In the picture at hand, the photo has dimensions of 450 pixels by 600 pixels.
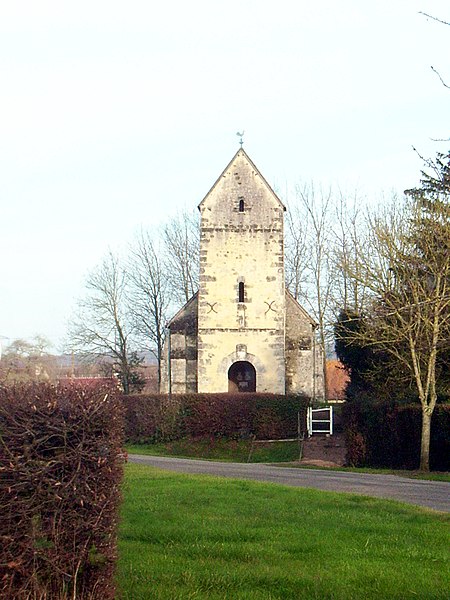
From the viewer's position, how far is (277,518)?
11.5 m

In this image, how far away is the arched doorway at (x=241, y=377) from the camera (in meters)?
40.3

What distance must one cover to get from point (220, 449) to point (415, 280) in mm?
13514

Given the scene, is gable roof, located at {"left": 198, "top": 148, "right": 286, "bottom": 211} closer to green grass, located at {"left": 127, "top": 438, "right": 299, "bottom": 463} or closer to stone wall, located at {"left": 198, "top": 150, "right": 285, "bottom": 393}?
stone wall, located at {"left": 198, "top": 150, "right": 285, "bottom": 393}

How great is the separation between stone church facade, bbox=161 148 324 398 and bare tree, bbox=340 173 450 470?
13.2 m

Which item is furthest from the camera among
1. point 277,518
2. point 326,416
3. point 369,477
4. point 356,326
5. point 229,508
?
point 326,416

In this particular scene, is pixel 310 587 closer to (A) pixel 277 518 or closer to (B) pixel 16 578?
(B) pixel 16 578

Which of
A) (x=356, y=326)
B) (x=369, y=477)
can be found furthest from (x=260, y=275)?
(x=369, y=477)

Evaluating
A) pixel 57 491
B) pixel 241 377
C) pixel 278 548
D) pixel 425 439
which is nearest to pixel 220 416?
pixel 241 377

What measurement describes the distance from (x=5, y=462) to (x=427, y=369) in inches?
857

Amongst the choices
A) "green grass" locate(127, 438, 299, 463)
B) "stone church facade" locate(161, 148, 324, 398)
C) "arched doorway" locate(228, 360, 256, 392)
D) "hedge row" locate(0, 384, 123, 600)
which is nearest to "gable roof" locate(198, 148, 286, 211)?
"stone church facade" locate(161, 148, 324, 398)

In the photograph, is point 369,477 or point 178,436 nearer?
point 369,477

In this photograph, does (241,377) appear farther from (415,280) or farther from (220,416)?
(415,280)

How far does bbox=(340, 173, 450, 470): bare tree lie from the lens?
23.8 meters

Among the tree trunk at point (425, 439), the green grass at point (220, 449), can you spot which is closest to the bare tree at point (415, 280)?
the tree trunk at point (425, 439)
